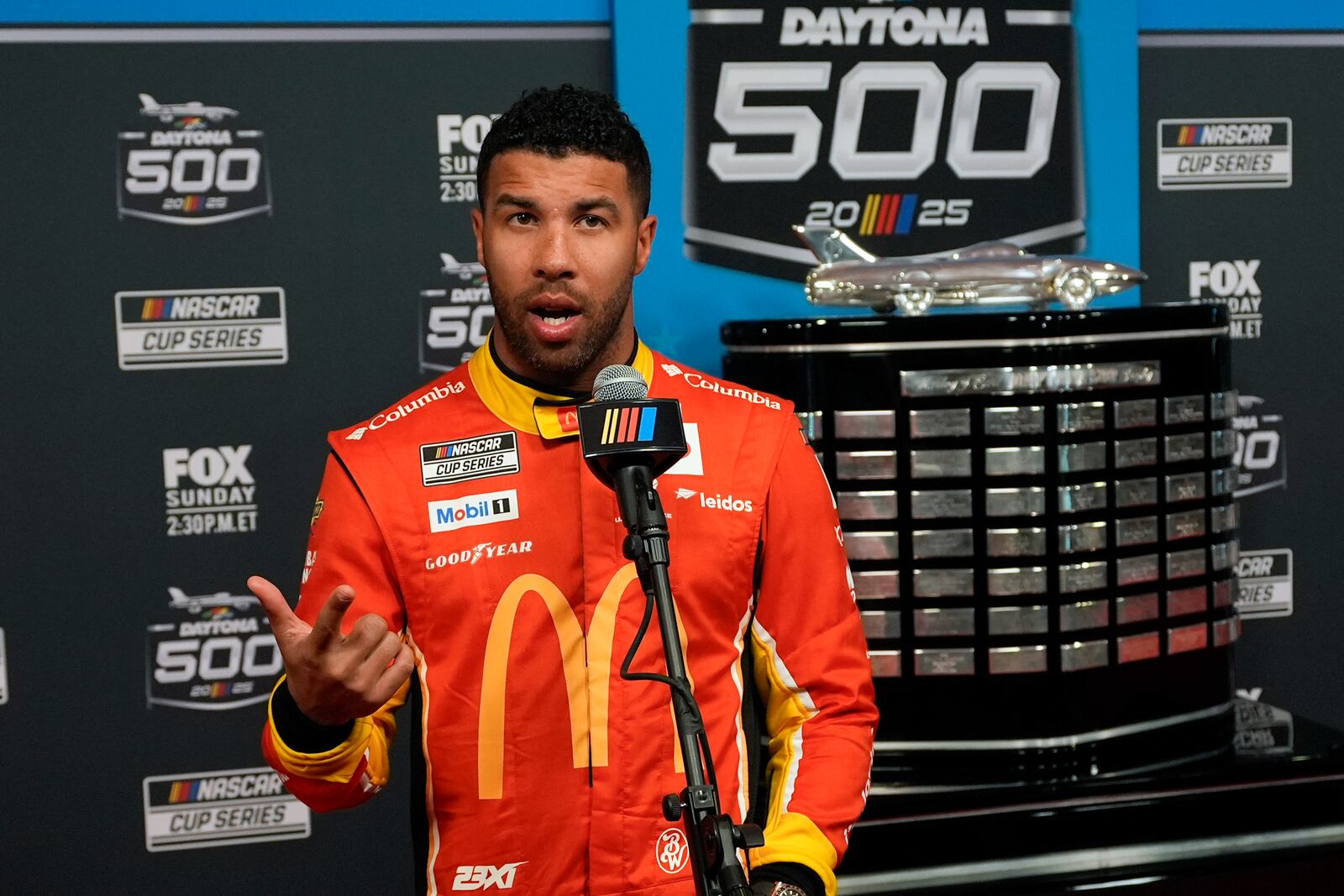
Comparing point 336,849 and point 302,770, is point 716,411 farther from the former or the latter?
point 336,849

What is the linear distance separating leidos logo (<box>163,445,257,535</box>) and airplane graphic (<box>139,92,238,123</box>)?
0.68m

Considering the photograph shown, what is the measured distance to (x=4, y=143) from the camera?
8.48 feet

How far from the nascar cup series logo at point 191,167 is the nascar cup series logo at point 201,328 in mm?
160

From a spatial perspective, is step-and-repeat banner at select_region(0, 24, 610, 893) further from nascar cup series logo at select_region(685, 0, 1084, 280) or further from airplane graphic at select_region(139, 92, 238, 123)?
nascar cup series logo at select_region(685, 0, 1084, 280)

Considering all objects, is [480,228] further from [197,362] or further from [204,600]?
[204,600]

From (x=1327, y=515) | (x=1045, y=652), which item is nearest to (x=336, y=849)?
(x=1045, y=652)

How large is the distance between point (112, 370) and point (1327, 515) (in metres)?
2.83

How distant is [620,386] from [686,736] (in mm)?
315

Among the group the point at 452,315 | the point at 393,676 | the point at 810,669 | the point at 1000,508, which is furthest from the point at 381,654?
the point at 452,315

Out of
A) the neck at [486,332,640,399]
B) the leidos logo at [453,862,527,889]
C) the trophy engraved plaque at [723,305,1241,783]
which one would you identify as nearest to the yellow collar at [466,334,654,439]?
the neck at [486,332,640,399]

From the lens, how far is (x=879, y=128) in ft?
9.18

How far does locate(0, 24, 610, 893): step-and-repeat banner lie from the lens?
2.63 meters

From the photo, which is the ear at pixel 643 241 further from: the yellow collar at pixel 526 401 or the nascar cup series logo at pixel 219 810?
the nascar cup series logo at pixel 219 810

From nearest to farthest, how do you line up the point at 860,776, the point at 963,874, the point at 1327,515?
the point at 860,776 → the point at 963,874 → the point at 1327,515
